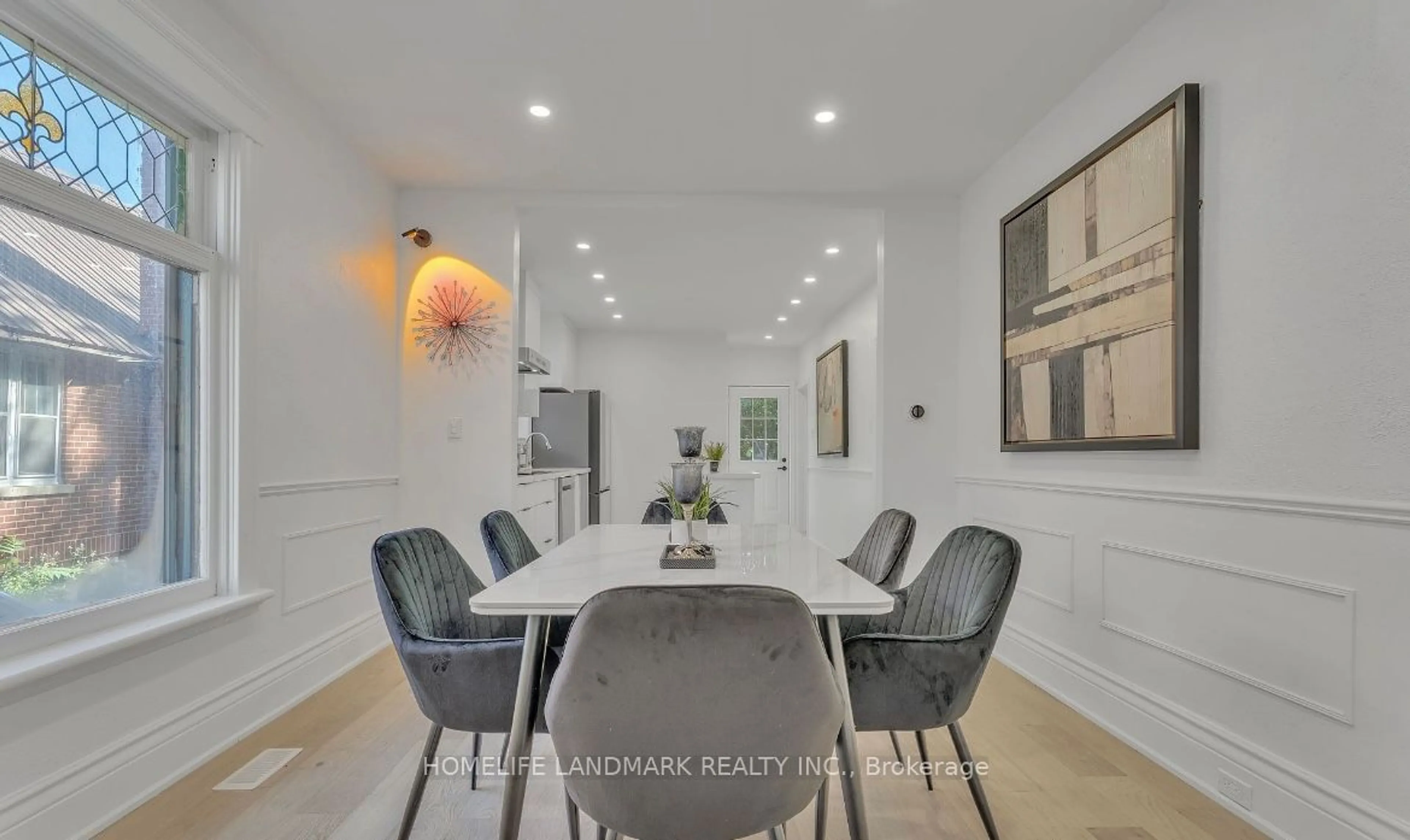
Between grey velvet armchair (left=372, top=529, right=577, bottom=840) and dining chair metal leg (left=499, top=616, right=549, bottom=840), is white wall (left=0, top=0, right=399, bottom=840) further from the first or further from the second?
dining chair metal leg (left=499, top=616, right=549, bottom=840)

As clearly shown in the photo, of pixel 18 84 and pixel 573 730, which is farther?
pixel 18 84

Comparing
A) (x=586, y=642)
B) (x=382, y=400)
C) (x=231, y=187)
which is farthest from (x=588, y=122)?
(x=586, y=642)

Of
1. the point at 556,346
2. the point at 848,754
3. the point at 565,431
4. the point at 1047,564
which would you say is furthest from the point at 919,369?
the point at 556,346

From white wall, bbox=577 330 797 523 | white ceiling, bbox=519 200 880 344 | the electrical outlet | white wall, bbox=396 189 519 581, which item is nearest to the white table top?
the electrical outlet

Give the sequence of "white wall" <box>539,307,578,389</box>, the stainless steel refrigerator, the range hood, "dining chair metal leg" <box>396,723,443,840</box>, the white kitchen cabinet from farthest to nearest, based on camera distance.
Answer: "white wall" <box>539,307,578,389</box> → the stainless steel refrigerator → the range hood → the white kitchen cabinet → "dining chair metal leg" <box>396,723,443,840</box>

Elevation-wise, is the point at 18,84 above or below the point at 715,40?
below

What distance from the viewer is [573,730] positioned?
1067 millimetres

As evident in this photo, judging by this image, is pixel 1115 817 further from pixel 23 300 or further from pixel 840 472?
pixel 840 472

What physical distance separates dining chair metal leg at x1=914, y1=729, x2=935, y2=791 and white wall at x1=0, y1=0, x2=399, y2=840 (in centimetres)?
223

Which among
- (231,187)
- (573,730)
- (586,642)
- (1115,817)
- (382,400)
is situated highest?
(231,187)

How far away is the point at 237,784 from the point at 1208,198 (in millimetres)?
3469

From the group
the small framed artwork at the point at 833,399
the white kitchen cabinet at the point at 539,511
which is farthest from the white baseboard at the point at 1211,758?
the small framed artwork at the point at 833,399

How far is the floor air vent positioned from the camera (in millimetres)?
2076

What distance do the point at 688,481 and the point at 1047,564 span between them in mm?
1840
